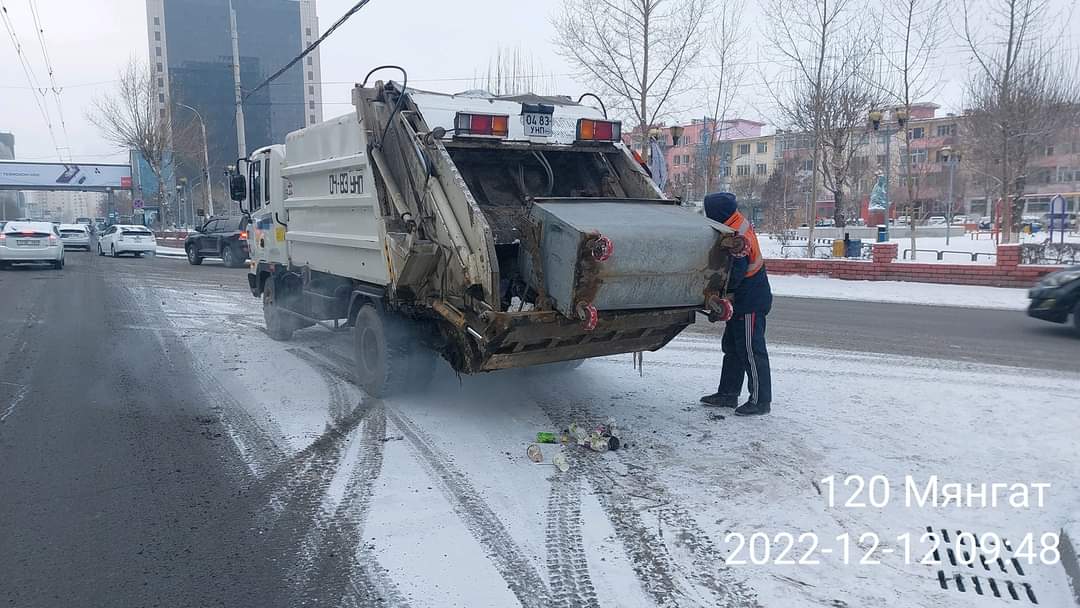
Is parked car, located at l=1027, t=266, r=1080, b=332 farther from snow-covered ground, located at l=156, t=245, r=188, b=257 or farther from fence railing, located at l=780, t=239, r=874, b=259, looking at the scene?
snow-covered ground, located at l=156, t=245, r=188, b=257

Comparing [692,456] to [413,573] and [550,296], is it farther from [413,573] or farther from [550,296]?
[413,573]

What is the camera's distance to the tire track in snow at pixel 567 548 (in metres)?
3.57

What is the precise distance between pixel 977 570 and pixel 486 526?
2498 mm

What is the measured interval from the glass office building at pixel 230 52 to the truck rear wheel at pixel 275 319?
75.7 metres

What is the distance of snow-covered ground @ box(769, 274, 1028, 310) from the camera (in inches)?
572

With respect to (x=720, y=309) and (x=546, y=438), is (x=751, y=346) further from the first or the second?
(x=546, y=438)

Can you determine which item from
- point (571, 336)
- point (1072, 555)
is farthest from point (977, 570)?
point (571, 336)

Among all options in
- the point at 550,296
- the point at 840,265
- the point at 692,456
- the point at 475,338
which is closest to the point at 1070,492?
the point at 692,456

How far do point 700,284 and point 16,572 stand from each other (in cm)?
436

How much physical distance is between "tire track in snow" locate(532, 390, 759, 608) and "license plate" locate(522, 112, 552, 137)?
119 inches

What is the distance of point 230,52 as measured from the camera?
8612 cm

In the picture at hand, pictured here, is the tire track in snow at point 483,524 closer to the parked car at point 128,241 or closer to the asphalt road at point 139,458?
the asphalt road at point 139,458

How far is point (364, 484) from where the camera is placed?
4.94 metres

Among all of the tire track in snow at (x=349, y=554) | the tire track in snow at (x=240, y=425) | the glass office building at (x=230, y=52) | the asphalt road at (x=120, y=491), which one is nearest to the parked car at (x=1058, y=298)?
the tire track in snow at (x=349, y=554)
